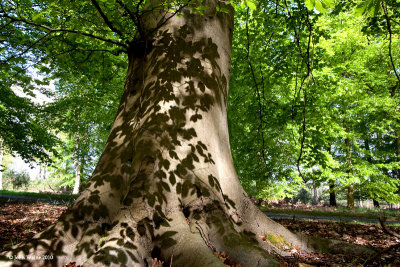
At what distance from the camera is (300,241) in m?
3.43

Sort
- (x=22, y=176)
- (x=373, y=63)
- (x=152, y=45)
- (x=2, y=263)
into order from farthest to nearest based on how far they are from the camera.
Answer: (x=22, y=176) < (x=373, y=63) < (x=152, y=45) < (x=2, y=263)

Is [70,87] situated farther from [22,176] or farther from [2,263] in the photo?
[22,176]

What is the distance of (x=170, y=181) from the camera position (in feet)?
8.83

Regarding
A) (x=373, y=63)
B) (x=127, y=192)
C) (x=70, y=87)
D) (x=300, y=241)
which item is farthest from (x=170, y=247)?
(x=70, y=87)

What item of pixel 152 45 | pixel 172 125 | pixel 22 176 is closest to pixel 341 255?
pixel 172 125

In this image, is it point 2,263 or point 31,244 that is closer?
point 2,263

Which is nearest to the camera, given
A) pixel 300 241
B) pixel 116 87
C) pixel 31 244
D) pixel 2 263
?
pixel 2 263

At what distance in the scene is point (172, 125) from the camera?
3.03 m

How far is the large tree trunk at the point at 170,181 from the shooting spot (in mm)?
2238

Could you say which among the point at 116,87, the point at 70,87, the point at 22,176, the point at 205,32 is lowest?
the point at 22,176

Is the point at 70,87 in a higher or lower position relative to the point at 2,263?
higher

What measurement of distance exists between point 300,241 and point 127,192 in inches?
99.4

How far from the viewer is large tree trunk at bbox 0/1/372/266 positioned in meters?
2.24

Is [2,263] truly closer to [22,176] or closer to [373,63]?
[373,63]
